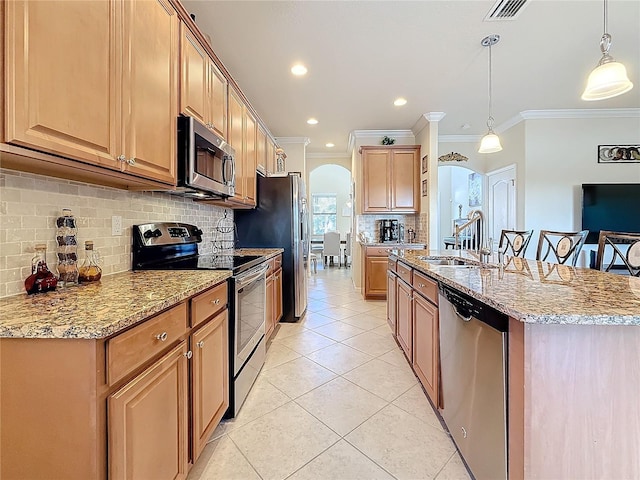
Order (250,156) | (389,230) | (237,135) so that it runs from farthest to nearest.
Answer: (389,230)
(250,156)
(237,135)

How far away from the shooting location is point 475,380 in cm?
127

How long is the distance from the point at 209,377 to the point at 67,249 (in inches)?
34.0

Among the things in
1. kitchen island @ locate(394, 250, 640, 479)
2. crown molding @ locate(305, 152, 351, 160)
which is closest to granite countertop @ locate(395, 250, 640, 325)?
kitchen island @ locate(394, 250, 640, 479)

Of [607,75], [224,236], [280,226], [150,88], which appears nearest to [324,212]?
[280,226]

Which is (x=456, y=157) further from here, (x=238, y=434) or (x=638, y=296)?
(x=238, y=434)

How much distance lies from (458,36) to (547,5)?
61cm

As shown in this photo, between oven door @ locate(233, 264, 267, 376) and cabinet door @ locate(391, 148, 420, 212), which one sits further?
cabinet door @ locate(391, 148, 420, 212)

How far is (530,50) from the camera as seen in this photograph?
2.87 m

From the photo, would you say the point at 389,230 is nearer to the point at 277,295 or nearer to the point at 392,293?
the point at 392,293

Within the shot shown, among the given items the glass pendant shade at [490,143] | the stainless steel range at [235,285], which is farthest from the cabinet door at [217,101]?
the glass pendant shade at [490,143]

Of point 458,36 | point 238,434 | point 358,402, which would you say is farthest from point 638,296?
point 458,36

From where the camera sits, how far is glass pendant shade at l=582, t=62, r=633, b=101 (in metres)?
1.82

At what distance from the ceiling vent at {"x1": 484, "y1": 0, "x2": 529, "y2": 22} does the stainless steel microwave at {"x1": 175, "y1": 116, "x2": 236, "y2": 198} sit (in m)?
2.27

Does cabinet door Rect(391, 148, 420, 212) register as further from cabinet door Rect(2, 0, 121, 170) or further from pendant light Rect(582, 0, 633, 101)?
cabinet door Rect(2, 0, 121, 170)
